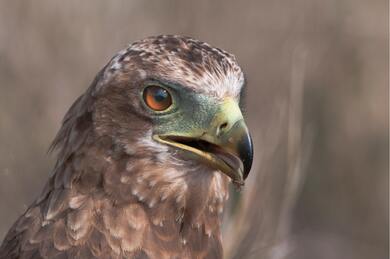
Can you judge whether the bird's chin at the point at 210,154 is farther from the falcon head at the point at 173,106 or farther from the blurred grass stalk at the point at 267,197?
the blurred grass stalk at the point at 267,197

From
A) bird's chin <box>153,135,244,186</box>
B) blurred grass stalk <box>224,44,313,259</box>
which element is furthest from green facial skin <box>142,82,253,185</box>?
blurred grass stalk <box>224,44,313,259</box>

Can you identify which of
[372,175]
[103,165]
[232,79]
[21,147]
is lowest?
[372,175]

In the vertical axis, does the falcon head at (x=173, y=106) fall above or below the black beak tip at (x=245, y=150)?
above

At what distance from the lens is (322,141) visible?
10.0 metres

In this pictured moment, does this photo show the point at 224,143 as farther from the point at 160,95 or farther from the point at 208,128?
the point at 160,95

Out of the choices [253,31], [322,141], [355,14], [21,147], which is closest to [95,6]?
[21,147]

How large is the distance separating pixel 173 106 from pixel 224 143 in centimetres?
27

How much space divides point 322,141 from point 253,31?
5.03 ft

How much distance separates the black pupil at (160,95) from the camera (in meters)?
4.19

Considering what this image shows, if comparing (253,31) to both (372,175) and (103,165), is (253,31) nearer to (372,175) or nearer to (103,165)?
(372,175)

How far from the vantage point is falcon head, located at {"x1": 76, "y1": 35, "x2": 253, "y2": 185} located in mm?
4141

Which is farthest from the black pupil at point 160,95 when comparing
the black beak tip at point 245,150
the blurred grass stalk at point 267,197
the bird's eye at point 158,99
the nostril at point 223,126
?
the blurred grass stalk at point 267,197

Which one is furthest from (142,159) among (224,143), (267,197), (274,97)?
(274,97)

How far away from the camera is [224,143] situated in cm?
407
